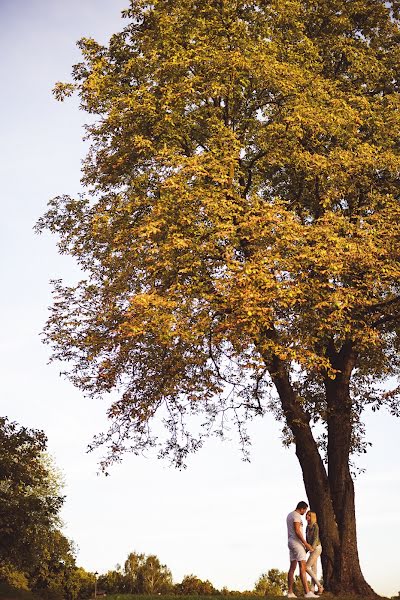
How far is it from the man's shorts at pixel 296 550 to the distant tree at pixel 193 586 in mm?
42480

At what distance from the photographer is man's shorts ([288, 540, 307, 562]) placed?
69.7 feet

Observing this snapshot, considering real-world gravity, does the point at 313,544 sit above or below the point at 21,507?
below

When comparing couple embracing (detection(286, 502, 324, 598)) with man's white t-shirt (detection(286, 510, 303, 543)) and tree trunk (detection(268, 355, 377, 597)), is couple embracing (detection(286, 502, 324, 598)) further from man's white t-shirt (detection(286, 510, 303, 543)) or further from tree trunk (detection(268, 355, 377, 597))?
tree trunk (detection(268, 355, 377, 597))

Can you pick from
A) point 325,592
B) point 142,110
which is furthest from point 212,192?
point 325,592

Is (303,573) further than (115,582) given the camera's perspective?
No

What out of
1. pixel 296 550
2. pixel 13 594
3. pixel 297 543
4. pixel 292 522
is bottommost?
pixel 296 550

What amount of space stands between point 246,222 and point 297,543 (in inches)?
370

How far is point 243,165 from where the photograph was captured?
84.1 feet

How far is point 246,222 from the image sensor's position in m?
21.2

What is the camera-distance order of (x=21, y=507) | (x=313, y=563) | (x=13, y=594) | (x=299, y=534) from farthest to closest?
(x=13, y=594), (x=21, y=507), (x=313, y=563), (x=299, y=534)

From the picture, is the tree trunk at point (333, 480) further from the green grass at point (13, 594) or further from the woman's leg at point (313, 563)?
the green grass at point (13, 594)

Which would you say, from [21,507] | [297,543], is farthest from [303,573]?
[21,507]

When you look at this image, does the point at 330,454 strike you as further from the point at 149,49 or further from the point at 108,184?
the point at 149,49

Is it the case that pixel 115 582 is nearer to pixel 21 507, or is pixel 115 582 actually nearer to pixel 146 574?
pixel 146 574
